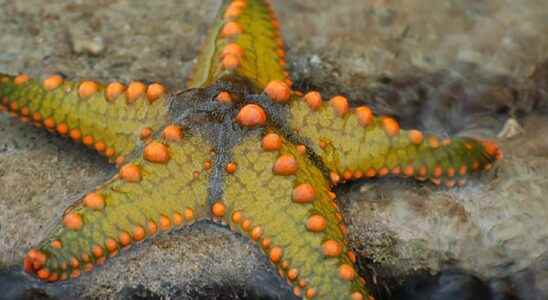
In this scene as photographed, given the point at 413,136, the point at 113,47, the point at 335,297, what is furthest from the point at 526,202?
the point at 113,47

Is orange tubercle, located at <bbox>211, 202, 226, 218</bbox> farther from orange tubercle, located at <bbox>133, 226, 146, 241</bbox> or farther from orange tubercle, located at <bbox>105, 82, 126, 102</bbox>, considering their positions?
orange tubercle, located at <bbox>105, 82, 126, 102</bbox>

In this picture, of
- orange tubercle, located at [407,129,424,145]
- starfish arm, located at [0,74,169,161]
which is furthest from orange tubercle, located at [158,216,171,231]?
orange tubercle, located at [407,129,424,145]

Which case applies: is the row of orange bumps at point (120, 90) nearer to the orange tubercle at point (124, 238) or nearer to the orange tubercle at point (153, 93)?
the orange tubercle at point (153, 93)

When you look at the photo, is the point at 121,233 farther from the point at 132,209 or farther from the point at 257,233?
the point at 257,233

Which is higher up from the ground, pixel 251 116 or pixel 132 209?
pixel 251 116

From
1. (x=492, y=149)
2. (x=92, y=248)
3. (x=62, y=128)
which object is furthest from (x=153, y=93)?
(x=492, y=149)

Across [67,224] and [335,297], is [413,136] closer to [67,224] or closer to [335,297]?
[335,297]
